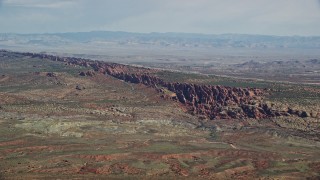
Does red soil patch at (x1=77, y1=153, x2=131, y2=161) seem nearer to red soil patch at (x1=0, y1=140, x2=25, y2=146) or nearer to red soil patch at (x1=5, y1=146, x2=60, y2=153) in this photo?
red soil patch at (x1=5, y1=146, x2=60, y2=153)

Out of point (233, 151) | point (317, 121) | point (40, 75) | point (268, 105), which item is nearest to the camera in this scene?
point (233, 151)

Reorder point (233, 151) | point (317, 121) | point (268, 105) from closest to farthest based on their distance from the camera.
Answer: point (233, 151) < point (317, 121) < point (268, 105)

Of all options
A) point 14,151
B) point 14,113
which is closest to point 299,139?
point 14,151

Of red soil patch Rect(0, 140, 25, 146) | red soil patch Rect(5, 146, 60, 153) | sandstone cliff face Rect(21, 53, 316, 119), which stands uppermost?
sandstone cliff face Rect(21, 53, 316, 119)

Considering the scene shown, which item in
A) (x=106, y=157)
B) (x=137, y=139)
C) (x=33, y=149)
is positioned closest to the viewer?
(x=106, y=157)

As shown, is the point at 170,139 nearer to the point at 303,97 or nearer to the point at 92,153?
the point at 92,153

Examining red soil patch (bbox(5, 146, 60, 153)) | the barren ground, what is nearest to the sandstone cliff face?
the barren ground

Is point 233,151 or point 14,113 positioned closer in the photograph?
point 233,151

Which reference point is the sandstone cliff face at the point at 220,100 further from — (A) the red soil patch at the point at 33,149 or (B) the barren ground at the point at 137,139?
(A) the red soil patch at the point at 33,149

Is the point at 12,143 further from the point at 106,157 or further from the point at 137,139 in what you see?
the point at 137,139

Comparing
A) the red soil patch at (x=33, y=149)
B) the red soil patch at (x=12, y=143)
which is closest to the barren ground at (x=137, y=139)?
the red soil patch at (x=12, y=143)

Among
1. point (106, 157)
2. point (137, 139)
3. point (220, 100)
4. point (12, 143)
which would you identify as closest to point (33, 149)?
point (12, 143)
